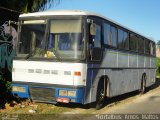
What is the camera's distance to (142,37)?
18.0 m

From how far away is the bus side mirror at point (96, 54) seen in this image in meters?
10.8

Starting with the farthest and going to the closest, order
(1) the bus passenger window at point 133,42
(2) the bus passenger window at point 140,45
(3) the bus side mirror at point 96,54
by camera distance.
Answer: (2) the bus passenger window at point 140,45
(1) the bus passenger window at point 133,42
(3) the bus side mirror at point 96,54

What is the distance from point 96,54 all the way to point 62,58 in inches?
48.6

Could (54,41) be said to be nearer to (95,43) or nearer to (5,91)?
(95,43)

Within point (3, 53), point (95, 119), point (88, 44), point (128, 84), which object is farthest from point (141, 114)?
point (3, 53)

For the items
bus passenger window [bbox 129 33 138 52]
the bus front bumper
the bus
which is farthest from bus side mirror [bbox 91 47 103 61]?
bus passenger window [bbox 129 33 138 52]

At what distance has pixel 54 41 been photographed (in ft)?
34.7

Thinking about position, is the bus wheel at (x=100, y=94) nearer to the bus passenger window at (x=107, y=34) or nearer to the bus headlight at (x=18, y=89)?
the bus passenger window at (x=107, y=34)

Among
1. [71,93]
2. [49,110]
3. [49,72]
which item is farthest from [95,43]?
[49,110]

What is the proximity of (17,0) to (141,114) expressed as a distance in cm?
775

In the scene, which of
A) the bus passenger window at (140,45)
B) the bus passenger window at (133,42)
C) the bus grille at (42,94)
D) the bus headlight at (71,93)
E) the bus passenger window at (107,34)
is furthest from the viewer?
the bus passenger window at (140,45)

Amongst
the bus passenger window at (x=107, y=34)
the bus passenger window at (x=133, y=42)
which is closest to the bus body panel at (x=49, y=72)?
the bus passenger window at (x=107, y=34)

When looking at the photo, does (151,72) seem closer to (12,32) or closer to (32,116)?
(12,32)

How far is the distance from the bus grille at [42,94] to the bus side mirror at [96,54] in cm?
157
